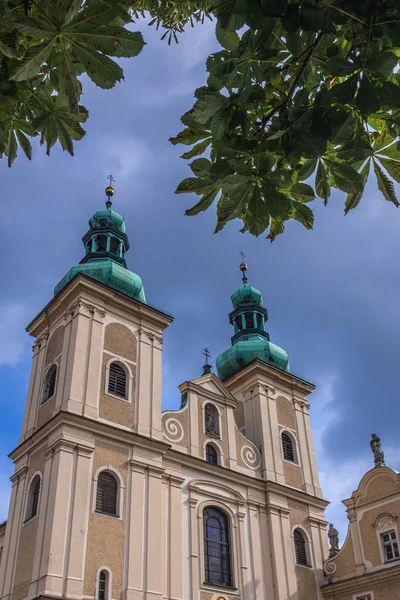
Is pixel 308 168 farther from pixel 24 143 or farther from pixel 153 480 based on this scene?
pixel 153 480

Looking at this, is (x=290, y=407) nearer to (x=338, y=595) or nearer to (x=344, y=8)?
(x=338, y=595)

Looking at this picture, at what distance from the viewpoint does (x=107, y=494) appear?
1778 cm

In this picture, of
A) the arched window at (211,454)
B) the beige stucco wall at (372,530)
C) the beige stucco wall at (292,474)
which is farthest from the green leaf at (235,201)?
the beige stucco wall at (292,474)

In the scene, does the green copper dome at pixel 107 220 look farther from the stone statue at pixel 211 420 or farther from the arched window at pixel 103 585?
the arched window at pixel 103 585

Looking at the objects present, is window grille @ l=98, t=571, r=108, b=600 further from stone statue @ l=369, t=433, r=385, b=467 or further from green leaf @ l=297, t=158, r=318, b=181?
green leaf @ l=297, t=158, r=318, b=181

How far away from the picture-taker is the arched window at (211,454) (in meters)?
22.0

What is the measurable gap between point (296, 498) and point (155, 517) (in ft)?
23.5

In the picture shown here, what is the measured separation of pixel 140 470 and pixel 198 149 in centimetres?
1667

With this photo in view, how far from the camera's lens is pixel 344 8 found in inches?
105

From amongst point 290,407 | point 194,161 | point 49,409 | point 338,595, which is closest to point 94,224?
point 49,409

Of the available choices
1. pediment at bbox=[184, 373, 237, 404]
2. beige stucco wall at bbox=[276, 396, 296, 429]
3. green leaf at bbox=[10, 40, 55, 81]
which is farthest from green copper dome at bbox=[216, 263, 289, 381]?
green leaf at bbox=[10, 40, 55, 81]

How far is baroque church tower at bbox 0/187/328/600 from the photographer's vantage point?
1673cm

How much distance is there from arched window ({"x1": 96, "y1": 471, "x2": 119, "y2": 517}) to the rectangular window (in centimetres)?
984

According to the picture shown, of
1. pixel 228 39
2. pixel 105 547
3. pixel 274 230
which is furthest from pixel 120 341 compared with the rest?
pixel 228 39
